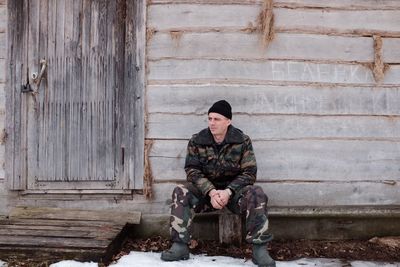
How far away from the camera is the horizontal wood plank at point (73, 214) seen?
5.26 metres

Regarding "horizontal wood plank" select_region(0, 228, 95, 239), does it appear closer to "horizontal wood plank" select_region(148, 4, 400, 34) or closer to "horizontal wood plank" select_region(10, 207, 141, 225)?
"horizontal wood plank" select_region(10, 207, 141, 225)

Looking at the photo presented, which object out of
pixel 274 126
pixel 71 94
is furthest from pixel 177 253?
pixel 71 94

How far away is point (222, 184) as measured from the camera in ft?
15.9

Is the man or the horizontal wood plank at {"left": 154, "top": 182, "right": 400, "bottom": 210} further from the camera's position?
the horizontal wood plank at {"left": 154, "top": 182, "right": 400, "bottom": 210}

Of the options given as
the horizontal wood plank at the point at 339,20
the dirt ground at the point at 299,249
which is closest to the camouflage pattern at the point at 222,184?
the dirt ground at the point at 299,249

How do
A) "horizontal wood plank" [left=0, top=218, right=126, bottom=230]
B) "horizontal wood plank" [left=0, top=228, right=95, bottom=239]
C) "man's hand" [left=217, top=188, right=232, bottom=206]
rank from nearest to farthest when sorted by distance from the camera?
"man's hand" [left=217, top=188, right=232, bottom=206] < "horizontal wood plank" [left=0, top=228, right=95, bottom=239] < "horizontal wood plank" [left=0, top=218, right=126, bottom=230]

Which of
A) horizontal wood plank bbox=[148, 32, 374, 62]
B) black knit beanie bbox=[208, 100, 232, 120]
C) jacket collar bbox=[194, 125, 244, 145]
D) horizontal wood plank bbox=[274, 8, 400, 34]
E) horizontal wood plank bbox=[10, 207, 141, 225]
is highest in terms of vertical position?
horizontal wood plank bbox=[274, 8, 400, 34]

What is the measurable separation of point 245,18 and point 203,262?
2395 mm

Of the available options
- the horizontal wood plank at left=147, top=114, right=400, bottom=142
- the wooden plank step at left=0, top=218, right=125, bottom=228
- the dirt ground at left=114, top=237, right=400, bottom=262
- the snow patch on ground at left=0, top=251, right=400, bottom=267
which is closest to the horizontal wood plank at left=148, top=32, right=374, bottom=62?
the horizontal wood plank at left=147, top=114, right=400, bottom=142

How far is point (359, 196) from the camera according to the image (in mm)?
5344

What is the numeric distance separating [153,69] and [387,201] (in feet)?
8.76

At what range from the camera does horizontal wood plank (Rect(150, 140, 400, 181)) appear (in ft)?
17.4

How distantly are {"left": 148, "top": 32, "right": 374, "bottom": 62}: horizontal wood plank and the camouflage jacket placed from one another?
0.90 metres

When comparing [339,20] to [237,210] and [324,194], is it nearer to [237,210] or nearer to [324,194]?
[324,194]
